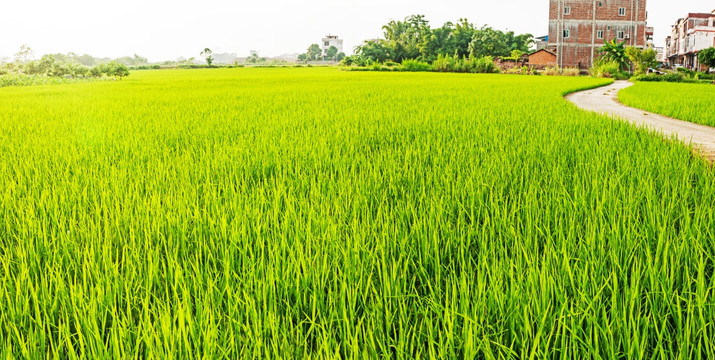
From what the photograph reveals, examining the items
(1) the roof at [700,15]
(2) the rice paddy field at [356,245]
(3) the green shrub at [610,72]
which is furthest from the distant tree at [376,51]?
(2) the rice paddy field at [356,245]

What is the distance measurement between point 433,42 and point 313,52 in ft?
213

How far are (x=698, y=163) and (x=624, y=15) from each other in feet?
134

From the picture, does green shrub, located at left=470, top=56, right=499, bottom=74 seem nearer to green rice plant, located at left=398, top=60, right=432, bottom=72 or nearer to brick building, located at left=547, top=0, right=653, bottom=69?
green rice plant, located at left=398, top=60, right=432, bottom=72

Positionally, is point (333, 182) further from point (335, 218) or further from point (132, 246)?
point (132, 246)

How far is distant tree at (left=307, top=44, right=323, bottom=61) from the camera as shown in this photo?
103812mm

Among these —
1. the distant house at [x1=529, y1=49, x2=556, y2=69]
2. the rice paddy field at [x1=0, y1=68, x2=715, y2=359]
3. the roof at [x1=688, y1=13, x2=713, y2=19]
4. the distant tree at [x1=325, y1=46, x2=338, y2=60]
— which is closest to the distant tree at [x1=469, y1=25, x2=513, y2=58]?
the distant house at [x1=529, y1=49, x2=556, y2=69]

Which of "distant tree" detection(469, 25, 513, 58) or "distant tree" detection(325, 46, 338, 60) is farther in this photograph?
"distant tree" detection(325, 46, 338, 60)

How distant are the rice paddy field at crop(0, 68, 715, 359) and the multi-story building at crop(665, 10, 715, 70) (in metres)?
45.5

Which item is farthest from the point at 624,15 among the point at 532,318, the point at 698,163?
the point at 532,318

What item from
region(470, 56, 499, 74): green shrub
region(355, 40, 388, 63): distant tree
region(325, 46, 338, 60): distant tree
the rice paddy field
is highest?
region(325, 46, 338, 60): distant tree

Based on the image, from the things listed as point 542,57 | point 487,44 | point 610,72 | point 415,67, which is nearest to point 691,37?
point 542,57

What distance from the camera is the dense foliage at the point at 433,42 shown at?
139 ft

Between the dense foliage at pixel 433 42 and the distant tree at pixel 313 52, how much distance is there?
5963cm

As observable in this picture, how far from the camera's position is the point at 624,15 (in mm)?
36938
